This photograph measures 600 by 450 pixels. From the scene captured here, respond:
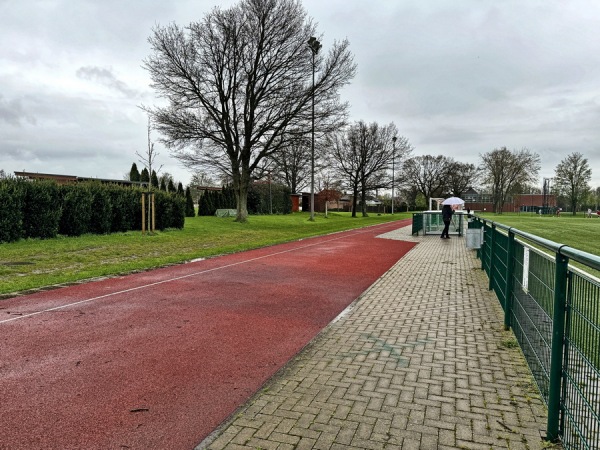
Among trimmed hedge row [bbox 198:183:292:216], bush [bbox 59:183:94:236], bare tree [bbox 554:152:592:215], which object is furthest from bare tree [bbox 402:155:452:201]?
bush [bbox 59:183:94:236]

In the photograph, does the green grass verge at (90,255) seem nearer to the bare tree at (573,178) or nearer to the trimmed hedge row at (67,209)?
the trimmed hedge row at (67,209)

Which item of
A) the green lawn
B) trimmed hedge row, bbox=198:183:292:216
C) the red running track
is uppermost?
trimmed hedge row, bbox=198:183:292:216

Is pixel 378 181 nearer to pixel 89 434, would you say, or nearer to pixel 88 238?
pixel 88 238

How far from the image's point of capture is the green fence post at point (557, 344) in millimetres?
2787

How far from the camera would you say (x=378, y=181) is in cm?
5884

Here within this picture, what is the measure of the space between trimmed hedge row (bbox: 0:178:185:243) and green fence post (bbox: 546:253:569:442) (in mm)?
17193

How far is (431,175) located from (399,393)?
3450 inches

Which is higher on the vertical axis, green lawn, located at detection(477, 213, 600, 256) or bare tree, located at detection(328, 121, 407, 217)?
bare tree, located at detection(328, 121, 407, 217)

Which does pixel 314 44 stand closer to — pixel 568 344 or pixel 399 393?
pixel 399 393

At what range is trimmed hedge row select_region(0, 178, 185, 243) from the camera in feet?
49.6

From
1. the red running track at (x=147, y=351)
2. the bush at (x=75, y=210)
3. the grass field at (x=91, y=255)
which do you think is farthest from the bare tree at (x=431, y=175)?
the red running track at (x=147, y=351)

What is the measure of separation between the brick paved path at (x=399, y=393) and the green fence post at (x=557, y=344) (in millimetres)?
145

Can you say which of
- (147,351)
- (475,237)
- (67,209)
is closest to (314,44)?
(67,209)

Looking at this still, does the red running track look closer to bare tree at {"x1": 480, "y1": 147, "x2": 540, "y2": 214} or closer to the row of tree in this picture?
the row of tree
